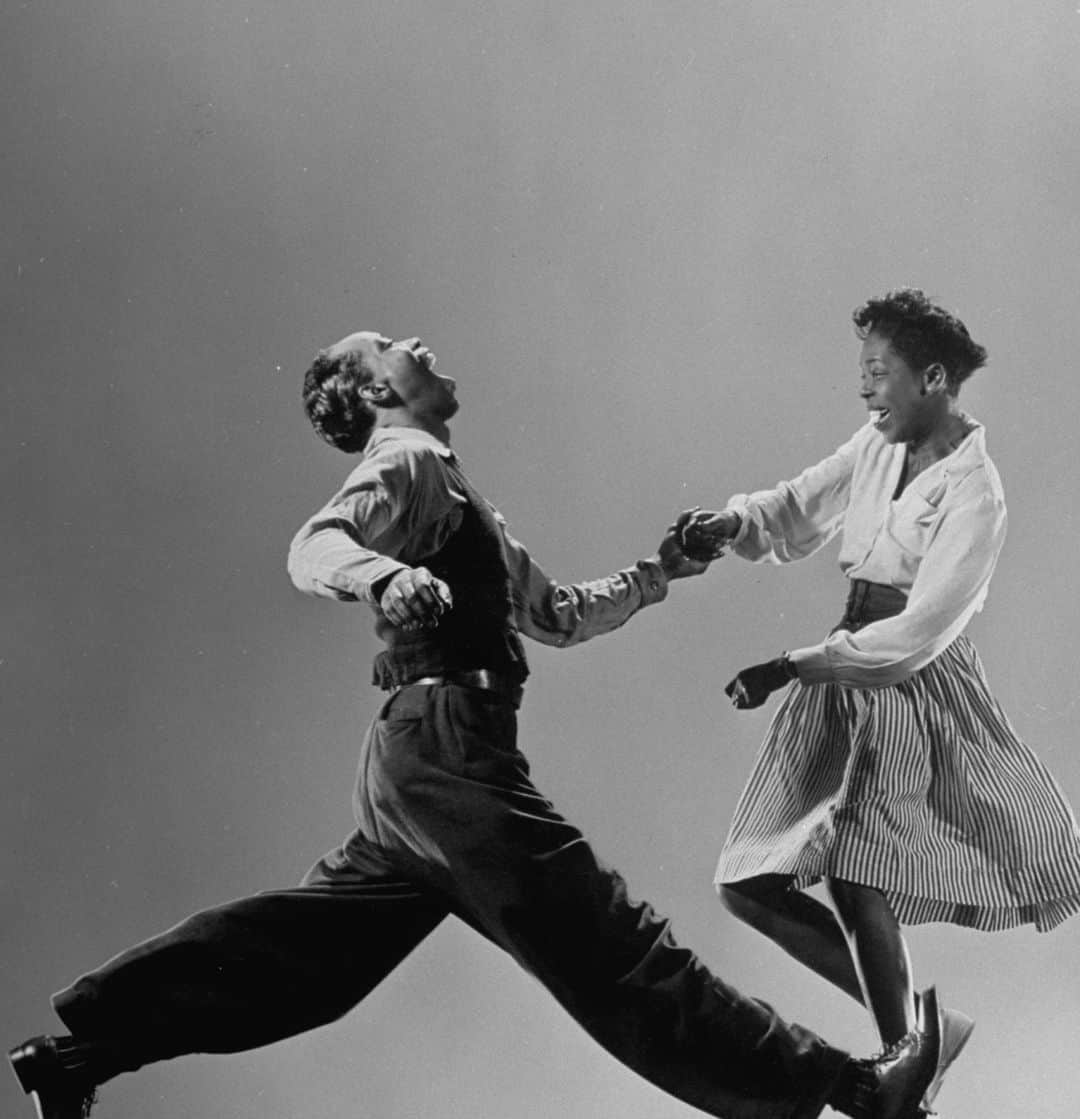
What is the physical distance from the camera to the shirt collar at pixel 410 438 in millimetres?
2576

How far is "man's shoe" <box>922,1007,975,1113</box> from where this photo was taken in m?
2.39

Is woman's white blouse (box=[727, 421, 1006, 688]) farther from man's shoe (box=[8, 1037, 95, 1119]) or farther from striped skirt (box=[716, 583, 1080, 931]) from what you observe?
man's shoe (box=[8, 1037, 95, 1119])

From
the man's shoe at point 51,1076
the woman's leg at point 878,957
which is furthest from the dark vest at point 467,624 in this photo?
the man's shoe at point 51,1076

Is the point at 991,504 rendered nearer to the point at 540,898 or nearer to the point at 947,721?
the point at 947,721

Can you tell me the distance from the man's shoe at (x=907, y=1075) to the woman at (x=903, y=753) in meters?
0.05

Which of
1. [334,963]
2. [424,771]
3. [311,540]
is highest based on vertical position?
[311,540]

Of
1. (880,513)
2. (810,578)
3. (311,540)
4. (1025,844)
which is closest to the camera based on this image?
(311,540)

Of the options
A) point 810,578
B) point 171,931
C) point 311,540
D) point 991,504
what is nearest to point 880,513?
point 991,504

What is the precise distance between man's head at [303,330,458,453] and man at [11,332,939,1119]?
133mm

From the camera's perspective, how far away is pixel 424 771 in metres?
2.45

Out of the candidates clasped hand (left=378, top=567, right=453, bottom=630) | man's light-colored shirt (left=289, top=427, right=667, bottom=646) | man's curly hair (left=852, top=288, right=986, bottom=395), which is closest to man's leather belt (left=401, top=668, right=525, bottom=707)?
man's light-colored shirt (left=289, top=427, right=667, bottom=646)

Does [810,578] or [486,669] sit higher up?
[810,578]

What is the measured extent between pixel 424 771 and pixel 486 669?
0.56ft

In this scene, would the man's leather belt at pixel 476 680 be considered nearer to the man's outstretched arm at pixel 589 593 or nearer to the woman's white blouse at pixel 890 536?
the man's outstretched arm at pixel 589 593
